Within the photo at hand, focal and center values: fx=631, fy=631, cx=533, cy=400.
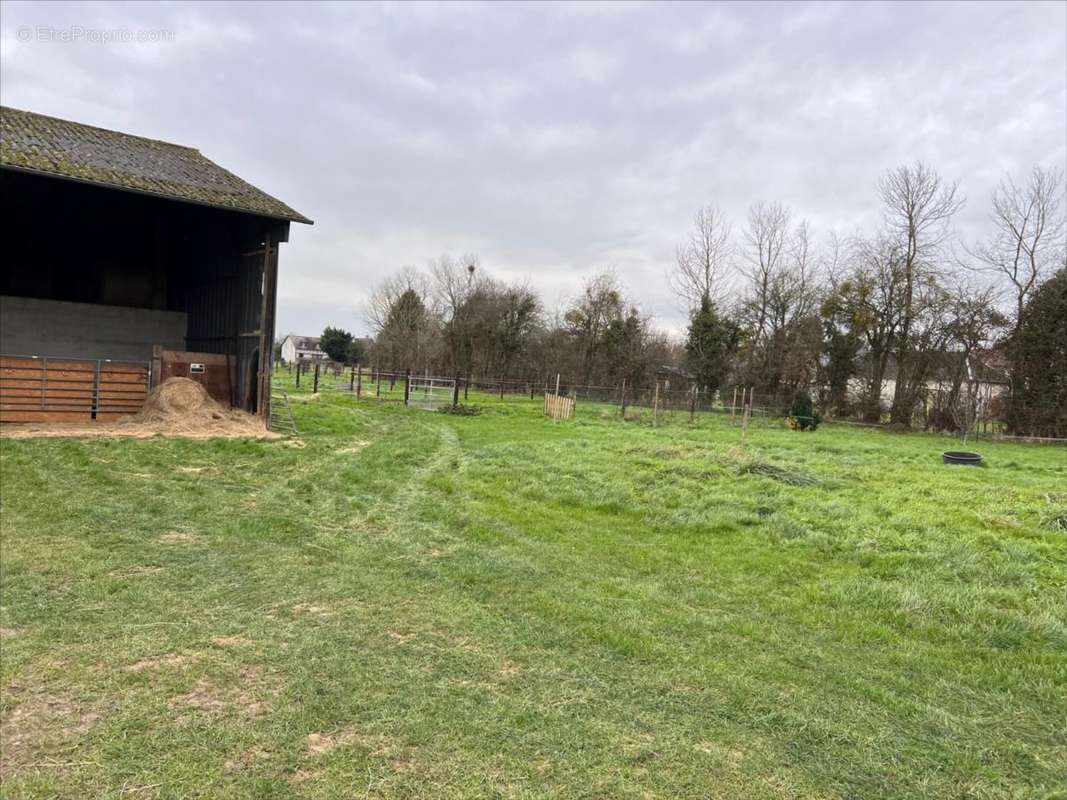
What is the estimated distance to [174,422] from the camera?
12656 mm

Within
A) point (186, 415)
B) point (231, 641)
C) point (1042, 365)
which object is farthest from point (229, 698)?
point (1042, 365)

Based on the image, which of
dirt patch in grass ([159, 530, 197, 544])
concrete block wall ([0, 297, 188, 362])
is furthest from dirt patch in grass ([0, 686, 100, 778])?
concrete block wall ([0, 297, 188, 362])

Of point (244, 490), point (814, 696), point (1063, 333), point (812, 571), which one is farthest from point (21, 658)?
point (1063, 333)

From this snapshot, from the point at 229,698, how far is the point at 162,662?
623 mm

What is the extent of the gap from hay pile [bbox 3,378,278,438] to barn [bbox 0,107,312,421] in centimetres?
56

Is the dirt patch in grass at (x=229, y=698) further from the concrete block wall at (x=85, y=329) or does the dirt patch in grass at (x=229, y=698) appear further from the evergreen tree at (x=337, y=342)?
the evergreen tree at (x=337, y=342)

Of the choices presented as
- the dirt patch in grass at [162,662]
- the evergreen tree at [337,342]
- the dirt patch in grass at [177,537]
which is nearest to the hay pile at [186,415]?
the dirt patch in grass at [177,537]

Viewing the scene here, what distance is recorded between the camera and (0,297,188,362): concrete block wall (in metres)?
17.1

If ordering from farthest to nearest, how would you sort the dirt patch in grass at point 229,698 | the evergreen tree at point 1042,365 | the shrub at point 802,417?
the evergreen tree at point 1042,365 < the shrub at point 802,417 < the dirt patch in grass at point 229,698

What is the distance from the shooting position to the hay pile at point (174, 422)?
460 inches

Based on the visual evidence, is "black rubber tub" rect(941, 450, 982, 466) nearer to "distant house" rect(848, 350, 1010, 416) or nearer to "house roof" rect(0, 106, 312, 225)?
"distant house" rect(848, 350, 1010, 416)

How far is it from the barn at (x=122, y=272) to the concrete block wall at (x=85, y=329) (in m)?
0.03

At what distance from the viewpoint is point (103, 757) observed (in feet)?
8.28

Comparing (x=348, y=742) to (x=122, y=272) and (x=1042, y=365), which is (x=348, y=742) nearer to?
(x=122, y=272)
